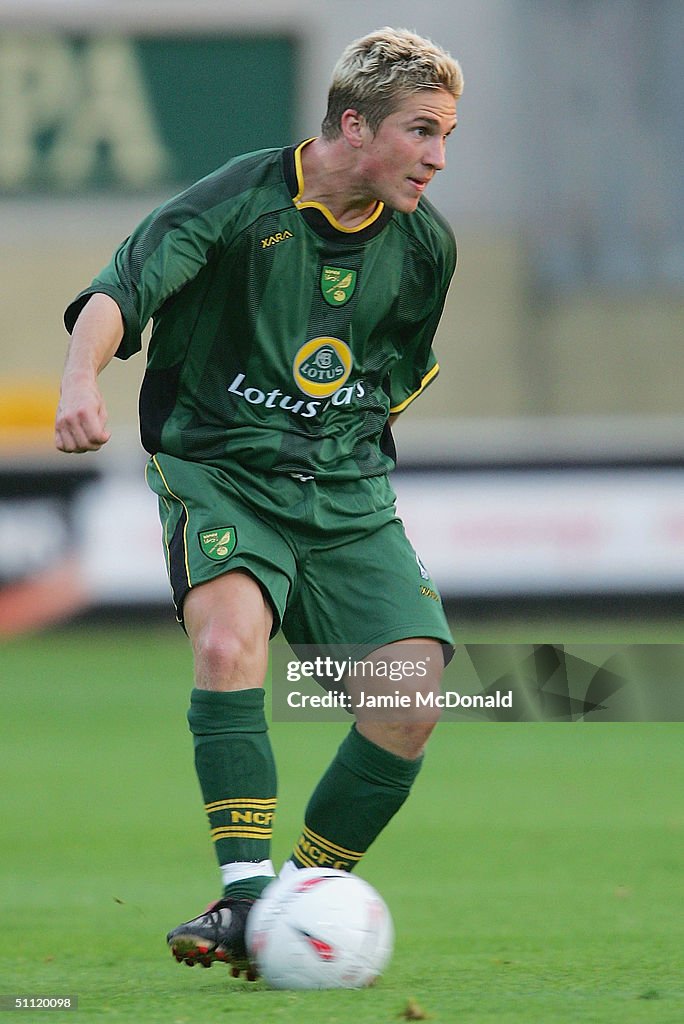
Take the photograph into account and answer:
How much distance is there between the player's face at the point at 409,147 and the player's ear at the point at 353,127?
18 mm

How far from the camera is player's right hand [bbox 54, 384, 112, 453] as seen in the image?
3.41 meters

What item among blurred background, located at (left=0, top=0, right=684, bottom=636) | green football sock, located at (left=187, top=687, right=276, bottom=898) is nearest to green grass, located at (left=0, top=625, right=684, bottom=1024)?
green football sock, located at (left=187, top=687, right=276, bottom=898)

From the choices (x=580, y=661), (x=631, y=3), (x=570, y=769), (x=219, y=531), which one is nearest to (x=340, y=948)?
(x=219, y=531)

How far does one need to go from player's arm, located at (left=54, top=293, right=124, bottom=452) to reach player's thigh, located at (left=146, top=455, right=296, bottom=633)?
1.27 ft

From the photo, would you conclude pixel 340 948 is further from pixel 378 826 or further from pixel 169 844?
pixel 169 844

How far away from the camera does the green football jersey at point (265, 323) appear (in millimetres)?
3969

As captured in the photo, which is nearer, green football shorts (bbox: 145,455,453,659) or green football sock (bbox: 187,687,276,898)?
green football sock (bbox: 187,687,276,898)

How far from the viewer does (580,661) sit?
7973 millimetres

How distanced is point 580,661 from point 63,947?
4.07 m

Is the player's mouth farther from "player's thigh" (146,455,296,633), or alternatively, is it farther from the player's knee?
the player's knee

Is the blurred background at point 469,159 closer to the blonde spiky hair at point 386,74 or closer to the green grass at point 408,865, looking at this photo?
the green grass at point 408,865

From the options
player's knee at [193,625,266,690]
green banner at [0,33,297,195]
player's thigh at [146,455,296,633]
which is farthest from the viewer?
green banner at [0,33,297,195]

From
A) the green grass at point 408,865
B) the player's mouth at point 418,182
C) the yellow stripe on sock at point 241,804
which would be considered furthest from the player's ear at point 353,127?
the green grass at point 408,865

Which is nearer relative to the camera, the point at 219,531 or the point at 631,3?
the point at 219,531
